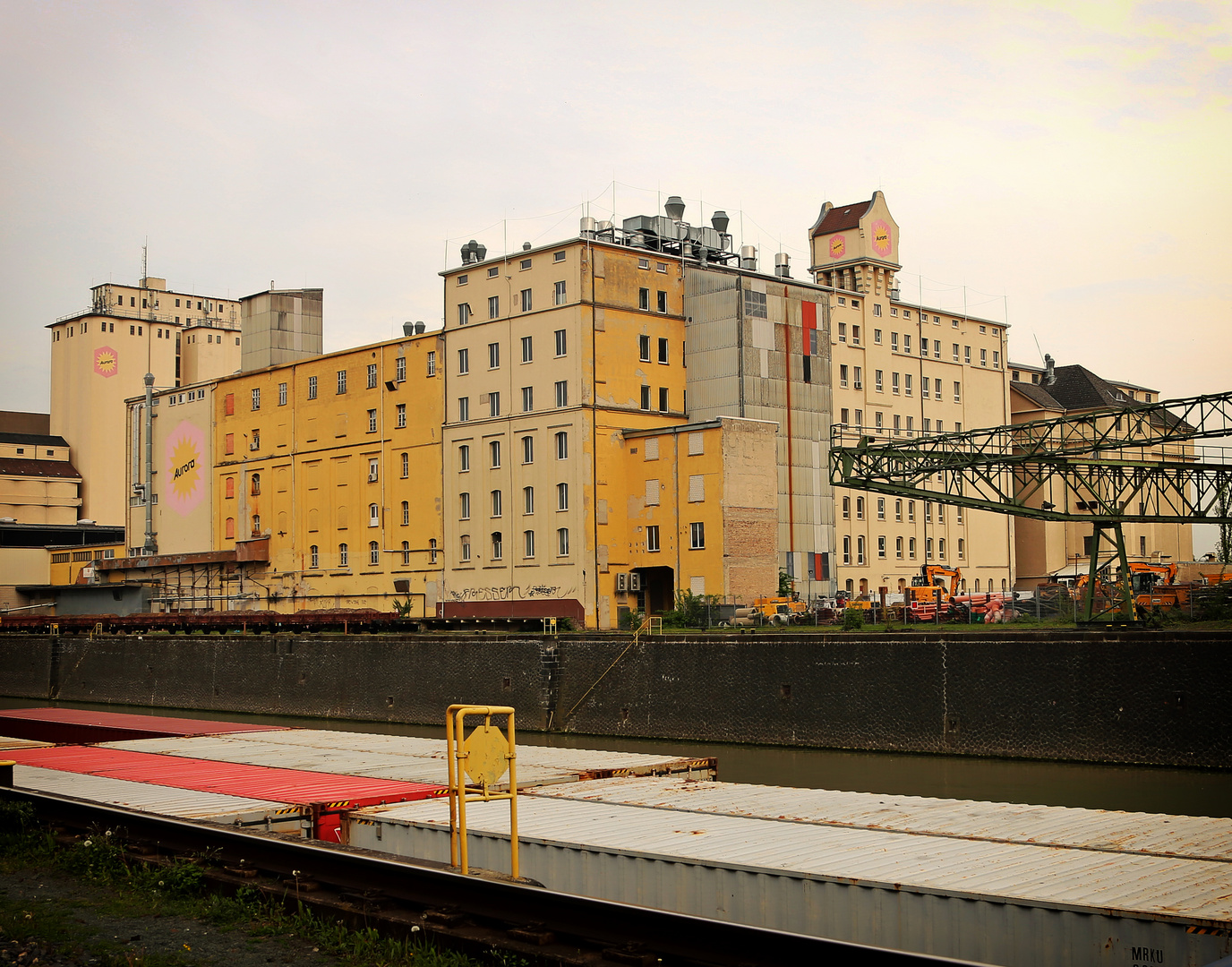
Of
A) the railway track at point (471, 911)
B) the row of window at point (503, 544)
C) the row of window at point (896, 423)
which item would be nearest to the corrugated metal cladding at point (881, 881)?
the railway track at point (471, 911)

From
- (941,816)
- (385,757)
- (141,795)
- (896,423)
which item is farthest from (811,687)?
(896,423)

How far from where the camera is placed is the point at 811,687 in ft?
→ 108

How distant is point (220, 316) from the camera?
129 m

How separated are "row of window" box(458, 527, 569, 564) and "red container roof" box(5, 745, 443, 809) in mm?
34185

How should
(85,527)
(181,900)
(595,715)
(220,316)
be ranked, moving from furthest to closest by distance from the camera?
(220,316), (85,527), (595,715), (181,900)

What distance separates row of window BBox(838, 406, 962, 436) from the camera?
75.7 m

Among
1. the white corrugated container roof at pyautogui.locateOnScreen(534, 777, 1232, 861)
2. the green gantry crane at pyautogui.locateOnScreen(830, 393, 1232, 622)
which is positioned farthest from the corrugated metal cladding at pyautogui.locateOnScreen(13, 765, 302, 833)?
the green gantry crane at pyautogui.locateOnScreen(830, 393, 1232, 622)

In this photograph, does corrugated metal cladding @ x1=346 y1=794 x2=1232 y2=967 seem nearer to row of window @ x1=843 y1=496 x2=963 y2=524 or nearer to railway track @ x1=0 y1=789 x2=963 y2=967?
railway track @ x1=0 y1=789 x2=963 y2=967

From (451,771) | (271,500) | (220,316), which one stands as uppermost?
(220,316)

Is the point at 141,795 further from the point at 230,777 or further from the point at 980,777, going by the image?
the point at 980,777

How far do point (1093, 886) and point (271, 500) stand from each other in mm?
67900

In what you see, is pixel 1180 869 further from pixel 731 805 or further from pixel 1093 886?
pixel 731 805

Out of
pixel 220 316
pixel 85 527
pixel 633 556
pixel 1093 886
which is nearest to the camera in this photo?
pixel 1093 886

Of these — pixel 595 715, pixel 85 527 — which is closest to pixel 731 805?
pixel 595 715
